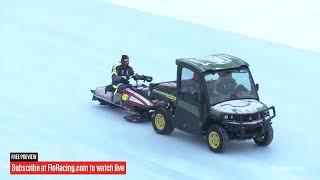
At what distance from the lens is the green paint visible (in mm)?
13595

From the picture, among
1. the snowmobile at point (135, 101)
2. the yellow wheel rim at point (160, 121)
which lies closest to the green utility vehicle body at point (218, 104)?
the yellow wheel rim at point (160, 121)

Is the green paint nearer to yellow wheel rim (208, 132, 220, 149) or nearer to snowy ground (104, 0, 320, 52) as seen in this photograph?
yellow wheel rim (208, 132, 220, 149)

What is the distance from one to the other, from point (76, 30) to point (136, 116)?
9.49 meters

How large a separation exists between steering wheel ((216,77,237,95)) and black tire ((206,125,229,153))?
0.81 meters

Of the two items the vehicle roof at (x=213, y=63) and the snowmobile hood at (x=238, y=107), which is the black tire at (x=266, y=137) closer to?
the snowmobile hood at (x=238, y=107)

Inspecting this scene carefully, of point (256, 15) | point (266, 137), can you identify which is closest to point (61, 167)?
point (266, 137)

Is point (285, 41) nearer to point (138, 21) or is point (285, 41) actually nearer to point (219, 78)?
point (138, 21)

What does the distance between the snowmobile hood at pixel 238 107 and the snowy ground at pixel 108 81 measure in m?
0.93

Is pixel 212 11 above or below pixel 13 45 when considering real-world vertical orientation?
above

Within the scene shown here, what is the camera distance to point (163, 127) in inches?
569

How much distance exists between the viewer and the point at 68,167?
41.3 ft

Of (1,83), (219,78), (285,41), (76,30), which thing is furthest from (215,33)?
(219,78)

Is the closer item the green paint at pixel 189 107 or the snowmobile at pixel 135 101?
the green paint at pixel 189 107

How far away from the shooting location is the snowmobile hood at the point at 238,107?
13.1 meters
